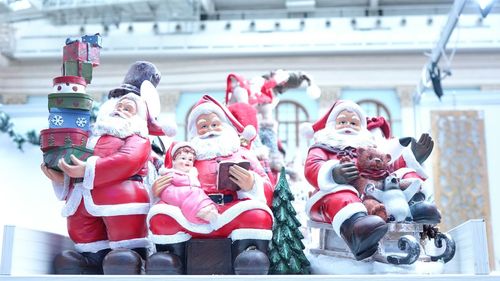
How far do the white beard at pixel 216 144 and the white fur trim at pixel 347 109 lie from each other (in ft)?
1.58

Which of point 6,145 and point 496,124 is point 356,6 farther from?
point 6,145

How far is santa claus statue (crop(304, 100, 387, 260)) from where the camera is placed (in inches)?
89.3

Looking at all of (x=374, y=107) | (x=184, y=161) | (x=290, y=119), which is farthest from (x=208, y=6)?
(x=184, y=161)

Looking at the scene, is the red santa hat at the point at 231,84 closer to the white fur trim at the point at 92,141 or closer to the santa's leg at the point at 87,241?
the white fur trim at the point at 92,141

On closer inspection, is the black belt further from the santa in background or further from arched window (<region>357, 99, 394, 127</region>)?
arched window (<region>357, 99, 394, 127</region>)

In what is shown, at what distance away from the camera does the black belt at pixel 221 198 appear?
2.51 meters

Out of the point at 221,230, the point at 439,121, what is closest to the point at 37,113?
the point at 221,230

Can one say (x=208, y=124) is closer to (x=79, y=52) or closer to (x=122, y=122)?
(x=122, y=122)

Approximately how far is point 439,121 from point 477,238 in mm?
5519

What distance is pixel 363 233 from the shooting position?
224 centimetres

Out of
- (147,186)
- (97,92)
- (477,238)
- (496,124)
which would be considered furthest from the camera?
(97,92)

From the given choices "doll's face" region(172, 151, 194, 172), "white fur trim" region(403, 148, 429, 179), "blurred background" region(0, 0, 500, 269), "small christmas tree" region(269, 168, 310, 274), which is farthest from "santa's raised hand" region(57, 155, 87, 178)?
"blurred background" region(0, 0, 500, 269)

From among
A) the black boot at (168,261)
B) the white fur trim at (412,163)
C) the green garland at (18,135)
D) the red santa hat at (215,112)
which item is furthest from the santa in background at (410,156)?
the green garland at (18,135)

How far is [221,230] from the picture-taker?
7.95 feet
